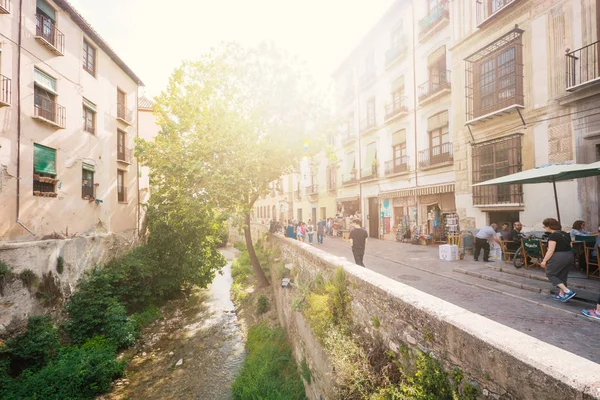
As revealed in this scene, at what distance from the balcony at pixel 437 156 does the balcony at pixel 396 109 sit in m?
2.73

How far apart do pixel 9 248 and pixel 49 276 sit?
1496 mm

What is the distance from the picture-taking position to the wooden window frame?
1313 centimetres

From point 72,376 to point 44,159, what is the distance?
25.3 ft

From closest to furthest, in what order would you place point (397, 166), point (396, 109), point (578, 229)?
point (578, 229) → point (396, 109) → point (397, 166)

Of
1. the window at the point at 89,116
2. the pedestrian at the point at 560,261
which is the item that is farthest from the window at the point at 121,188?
the pedestrian at the point at 560,261

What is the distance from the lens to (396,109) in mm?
16688

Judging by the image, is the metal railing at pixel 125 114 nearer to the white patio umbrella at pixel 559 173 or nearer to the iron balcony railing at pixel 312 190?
the iron balcony railing at pixel 312 190

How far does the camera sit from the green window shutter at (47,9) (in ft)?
34.9

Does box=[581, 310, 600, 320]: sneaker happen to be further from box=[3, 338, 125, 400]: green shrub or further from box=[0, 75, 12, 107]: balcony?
box=[0, 75, 12, 107]: balcony

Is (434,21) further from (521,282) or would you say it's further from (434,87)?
(521,282)

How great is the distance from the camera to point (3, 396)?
693 centimetres

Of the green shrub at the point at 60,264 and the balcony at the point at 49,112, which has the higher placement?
the balcony at the point at 49,112

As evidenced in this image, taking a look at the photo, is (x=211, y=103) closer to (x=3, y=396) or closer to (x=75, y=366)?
(x=75, y=366)

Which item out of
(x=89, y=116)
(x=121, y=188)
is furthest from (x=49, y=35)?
(x=121, y=188)
